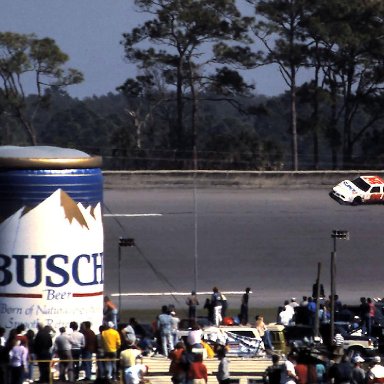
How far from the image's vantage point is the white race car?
53.8 meters

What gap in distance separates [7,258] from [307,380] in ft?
16.8

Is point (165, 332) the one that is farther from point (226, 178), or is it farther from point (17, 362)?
point (226, 178)

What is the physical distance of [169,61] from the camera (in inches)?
2857

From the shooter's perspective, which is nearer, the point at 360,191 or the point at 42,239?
the point at 42,239

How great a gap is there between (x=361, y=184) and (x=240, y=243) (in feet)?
23.3

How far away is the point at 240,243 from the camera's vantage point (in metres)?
49.6

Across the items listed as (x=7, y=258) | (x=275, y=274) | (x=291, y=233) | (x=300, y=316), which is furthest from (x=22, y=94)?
(x=7, y=258)

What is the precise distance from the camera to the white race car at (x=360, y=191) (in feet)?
177

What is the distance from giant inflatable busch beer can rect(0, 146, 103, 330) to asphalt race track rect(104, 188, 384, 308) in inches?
671

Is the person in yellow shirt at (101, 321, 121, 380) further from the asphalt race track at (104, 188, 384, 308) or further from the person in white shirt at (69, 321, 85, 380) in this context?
the asphalt race track at (104, 188, 384, 308)

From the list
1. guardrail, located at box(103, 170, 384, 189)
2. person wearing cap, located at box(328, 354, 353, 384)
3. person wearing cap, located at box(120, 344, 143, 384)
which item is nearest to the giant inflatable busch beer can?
person wearing cap, located at box(120, 344, 143, 384)

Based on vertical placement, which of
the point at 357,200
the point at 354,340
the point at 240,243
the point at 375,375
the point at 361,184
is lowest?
the point at 354,340

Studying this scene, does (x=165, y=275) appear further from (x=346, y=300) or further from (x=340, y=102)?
(x=340, y=102)

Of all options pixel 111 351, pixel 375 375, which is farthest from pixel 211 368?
pixel 375 375
